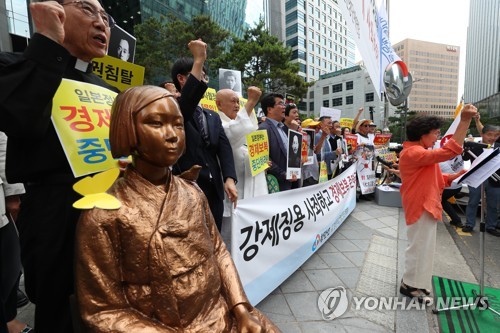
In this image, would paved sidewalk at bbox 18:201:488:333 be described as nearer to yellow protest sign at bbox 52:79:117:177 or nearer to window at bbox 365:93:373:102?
yellow protest sign at bbox 52:79:117:177

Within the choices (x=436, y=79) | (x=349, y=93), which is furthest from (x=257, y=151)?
(x=436, y=79)

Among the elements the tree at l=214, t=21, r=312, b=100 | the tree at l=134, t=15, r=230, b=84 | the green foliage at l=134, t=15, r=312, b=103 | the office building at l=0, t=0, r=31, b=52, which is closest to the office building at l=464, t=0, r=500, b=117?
the tree at l=214, t=21, r=312, b=100

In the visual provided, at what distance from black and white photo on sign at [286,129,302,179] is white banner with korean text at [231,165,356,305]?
1.00 feet

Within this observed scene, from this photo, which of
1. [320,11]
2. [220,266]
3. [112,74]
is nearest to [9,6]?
[112,74]

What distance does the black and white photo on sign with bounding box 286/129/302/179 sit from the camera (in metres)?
3.53

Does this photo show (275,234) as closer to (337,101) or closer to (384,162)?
(384,162)

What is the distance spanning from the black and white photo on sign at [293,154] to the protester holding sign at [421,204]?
4.13ft

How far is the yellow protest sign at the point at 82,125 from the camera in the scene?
1132mm

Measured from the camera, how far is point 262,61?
18.9 metres

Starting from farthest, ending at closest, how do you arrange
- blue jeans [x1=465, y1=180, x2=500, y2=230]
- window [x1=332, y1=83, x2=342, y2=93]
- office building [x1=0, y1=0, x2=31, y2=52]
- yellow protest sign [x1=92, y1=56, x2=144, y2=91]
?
window [x1=332, y1=83, x2=342, y2=93] < office building [x1=0, y1=0, x2=31, y2=52] < blue jeans [x1=465, y1=180, x2=500, y2=230] < yellow protest sign [x1=92, y1=56, x2=144, y2=91]

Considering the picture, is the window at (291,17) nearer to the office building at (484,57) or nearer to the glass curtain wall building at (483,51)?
the office building at (484,57)

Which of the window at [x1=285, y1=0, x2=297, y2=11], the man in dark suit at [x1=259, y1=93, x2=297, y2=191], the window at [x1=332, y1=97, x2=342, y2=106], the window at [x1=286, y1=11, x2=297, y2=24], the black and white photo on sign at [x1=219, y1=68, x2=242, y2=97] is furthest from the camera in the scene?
the window at [x1=286, y1=11, x2=297, y2=24]

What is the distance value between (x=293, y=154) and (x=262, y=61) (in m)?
16.9

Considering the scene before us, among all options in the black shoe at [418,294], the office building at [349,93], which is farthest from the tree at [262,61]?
the office building at [349,93]
